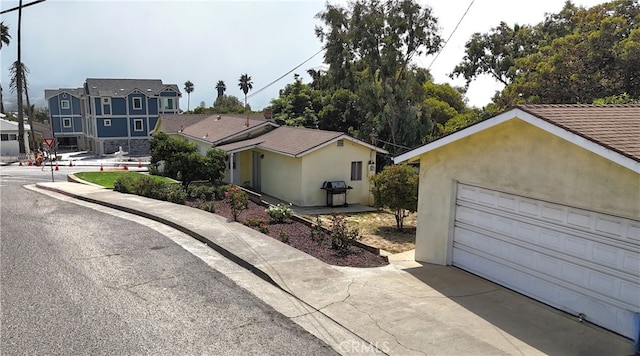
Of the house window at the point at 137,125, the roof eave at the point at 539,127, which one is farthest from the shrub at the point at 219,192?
the house window at the point at 137,125

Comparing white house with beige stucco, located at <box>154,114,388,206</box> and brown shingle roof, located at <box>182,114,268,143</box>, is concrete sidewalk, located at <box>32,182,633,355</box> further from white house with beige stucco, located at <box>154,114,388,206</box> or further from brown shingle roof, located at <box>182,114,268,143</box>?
brown shingle roof, located at <box>182,114,268,143</box>

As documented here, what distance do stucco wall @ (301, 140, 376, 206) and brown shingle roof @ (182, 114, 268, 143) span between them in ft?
23.0

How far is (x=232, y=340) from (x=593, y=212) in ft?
A: 19.8

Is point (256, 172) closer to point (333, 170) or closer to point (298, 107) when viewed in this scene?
point (333, 170)

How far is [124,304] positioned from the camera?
7.80m

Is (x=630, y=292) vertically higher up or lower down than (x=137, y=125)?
lower down

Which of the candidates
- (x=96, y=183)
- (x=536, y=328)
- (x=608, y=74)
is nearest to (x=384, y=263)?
(x=536, y=328)

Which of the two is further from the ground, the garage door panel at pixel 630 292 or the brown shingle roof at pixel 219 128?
the brown shingle roof at pixel 219 128

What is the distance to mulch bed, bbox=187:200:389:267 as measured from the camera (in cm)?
1064

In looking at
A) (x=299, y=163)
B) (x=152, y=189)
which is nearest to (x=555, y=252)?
(x=299, y=163)

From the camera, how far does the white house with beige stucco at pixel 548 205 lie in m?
6.95

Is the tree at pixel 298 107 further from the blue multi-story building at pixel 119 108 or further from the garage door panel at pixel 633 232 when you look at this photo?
the garage door panel at pixel 633 232

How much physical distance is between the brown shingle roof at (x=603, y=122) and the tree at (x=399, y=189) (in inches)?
301

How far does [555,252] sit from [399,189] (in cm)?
857
